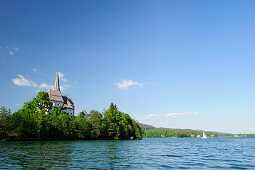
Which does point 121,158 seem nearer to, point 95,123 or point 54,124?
point 54,124

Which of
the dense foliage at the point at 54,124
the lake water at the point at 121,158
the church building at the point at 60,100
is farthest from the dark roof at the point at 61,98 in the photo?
the lake water at the point at 121,158

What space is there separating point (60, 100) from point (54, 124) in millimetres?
62799

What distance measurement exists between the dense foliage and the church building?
39.1 metres

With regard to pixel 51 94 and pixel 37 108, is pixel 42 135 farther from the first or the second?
pixel 51 94

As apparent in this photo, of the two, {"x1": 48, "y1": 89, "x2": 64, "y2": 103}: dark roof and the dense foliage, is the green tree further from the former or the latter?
{"x1": 48, "y1": 89, "x2": 64, "y2": 103}: dark roof

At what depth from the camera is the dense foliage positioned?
6481 centimetres

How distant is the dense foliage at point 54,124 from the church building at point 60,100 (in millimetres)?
39061

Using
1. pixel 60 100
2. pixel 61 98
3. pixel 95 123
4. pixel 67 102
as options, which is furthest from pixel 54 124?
pixel 67 102

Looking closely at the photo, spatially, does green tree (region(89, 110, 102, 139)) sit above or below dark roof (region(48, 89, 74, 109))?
below

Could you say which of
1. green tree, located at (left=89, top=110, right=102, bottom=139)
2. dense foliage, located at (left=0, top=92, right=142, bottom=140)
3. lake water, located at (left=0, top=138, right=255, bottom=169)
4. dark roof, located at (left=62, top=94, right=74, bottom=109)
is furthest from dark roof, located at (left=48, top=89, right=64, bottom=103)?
lake water, located at (left=0, top=138, right=255, bottom=169)

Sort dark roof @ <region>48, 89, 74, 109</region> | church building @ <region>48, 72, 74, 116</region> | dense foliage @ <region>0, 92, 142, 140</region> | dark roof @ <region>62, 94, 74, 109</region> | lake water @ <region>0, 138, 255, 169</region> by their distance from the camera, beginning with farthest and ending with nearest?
dark roof @ <region>62, 94, 74, 109</region> → dark roof @ <region>48, 89, 74, 109</region> → church building @ <region>48, 72, 74, 116</region> → dense foliage @ <region>0, 92, 142, 140</region> → lake water @ <region>0, 138, 255, 169</region>

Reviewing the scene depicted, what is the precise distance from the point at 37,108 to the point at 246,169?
82.9 m

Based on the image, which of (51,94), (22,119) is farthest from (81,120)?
(51,94)

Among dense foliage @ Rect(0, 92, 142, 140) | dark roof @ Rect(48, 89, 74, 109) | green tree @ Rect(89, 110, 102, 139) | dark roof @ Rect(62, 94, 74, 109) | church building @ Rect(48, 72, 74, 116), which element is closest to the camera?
dense foliage @ Rect(0, 92, 142, 140)
